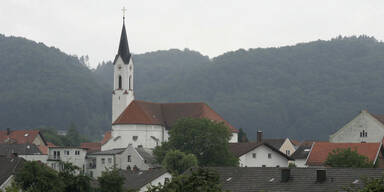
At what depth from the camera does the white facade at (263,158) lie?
89.5 metres

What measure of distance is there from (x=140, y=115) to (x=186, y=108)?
7.68 meters

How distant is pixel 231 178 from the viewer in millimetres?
54844

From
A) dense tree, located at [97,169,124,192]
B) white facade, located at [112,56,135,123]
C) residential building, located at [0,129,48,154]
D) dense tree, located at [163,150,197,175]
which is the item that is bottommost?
dense tree, located at [97,169,124,192]

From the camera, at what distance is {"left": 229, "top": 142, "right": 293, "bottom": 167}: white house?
89481 mm

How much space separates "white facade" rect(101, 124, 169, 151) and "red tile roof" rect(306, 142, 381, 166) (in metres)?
26.2

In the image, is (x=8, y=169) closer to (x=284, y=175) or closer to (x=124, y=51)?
(x=284, y=175)

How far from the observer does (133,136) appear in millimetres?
108438

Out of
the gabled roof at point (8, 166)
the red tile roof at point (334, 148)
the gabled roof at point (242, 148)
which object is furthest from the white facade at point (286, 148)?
the gabled roof at point (8, 166)

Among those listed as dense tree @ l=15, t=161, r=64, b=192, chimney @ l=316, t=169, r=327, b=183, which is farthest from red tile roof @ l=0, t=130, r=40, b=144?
chimney @ l=316, t=169, r=327, b=183

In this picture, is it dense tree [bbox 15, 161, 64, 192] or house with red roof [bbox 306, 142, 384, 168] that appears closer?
dense tree [bbox 15, 161, 64, 192]

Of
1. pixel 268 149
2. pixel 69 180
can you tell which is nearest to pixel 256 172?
pixel 69 180

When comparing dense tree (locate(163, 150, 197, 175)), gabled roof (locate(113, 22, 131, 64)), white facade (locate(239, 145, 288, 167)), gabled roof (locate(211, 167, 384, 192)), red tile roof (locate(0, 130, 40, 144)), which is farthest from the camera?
red tile roof (locate(0, 130, 40, 144))

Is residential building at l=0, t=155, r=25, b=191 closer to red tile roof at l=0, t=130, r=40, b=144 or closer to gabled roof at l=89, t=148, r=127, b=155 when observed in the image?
gabled roof at l=89, t=148, r=127, b=155

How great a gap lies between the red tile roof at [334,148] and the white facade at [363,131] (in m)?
8.29
